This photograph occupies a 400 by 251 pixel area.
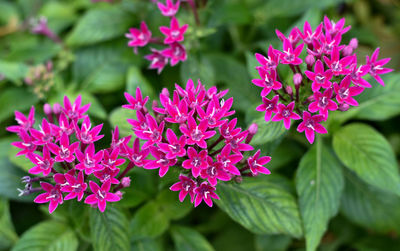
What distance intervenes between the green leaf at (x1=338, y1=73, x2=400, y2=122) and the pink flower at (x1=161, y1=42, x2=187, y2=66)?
0.81 m

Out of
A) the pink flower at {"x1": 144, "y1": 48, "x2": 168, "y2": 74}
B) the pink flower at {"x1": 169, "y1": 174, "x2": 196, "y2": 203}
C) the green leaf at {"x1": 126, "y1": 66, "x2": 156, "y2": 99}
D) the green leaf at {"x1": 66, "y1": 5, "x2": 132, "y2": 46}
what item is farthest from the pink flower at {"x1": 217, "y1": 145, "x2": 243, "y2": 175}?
the green leaf at {"x1": 66, "y1": 5, "x2": 132, "y2": 46}

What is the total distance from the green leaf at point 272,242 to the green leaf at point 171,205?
432mm

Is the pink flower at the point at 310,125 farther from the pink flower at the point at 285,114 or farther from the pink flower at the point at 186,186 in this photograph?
the pink flower at the point at 186,186

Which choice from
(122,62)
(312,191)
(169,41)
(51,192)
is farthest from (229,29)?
(51,192)

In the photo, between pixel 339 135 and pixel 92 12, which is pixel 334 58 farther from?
pixel 92 12

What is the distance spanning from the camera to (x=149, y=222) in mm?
1767

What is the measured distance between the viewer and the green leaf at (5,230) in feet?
6.33

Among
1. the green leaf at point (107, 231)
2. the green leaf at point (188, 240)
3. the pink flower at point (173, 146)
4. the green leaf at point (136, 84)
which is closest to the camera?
the pink flower at point (173, 146)

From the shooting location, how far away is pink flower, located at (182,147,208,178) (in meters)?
1.29

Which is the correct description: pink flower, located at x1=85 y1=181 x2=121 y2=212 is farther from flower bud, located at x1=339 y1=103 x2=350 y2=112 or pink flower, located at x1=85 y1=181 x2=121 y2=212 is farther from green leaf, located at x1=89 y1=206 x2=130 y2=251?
flower bud, located at x1=339 y1=103 x2=350 y2=112

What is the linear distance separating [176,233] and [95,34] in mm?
1224

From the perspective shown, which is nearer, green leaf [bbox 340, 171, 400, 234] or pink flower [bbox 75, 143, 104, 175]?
pink flower [bbox 75, 143, 104, 175]

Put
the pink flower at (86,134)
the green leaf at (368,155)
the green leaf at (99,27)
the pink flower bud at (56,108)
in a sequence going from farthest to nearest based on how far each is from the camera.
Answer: the green leaf at (99,27), the green leaf at (368,155), the pink flower bud at (56,108), the pink flower at (86,134)

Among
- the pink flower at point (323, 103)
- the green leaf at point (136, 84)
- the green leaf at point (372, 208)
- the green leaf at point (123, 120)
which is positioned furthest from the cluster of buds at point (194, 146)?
the green leaf at point (372, 208)
